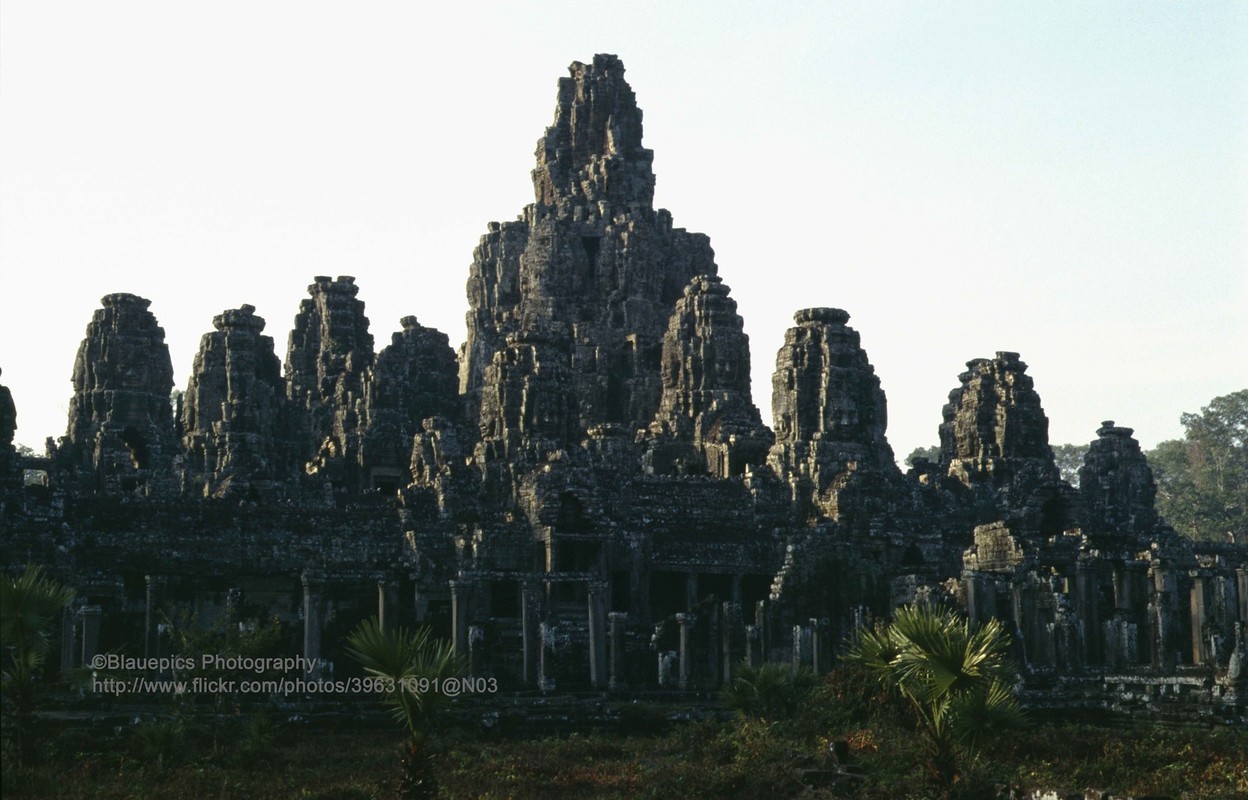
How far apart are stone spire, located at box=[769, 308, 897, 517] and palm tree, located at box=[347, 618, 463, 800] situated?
51.2 m

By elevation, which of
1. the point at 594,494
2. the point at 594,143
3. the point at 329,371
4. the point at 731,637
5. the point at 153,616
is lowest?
the point at 731,637

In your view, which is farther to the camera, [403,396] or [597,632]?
[403,396]

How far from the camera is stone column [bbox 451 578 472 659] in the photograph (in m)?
61.3

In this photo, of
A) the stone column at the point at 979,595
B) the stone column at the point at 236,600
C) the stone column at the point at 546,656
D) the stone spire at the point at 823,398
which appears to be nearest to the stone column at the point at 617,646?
the stone column at the point at 546,656

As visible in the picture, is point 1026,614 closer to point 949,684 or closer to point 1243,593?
point 1243,593

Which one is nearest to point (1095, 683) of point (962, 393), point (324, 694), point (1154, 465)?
point (324, 694)

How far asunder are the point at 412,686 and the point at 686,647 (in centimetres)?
3007

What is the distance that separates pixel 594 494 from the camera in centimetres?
7312

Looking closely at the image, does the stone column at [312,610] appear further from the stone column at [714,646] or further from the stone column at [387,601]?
the stone column at [714,646]

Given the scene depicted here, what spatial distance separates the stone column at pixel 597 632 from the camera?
62.1m

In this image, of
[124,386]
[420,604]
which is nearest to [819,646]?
[420,604]

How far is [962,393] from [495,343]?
2566cm

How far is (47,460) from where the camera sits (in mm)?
94625

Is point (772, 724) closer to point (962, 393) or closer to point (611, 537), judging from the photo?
point (611, 537)
